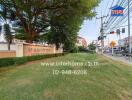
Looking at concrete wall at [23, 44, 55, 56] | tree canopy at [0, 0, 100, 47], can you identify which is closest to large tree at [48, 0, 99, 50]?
tree canopy at [0, 0, 100, 47]

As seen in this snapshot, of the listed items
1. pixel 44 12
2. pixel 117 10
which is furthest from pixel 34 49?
pixel 117 10

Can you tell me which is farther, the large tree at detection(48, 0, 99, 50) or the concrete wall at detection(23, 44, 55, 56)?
the large tree at detection(48, 0, 99, 50)

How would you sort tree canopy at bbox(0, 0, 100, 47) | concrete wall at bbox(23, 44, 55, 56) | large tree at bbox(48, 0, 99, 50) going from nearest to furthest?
concrete wall at bbox(23, 44, 55, 56), tree canopy at bbox(0, 0, 100, 47), large tree at bbox(48, 0, 99, 50)

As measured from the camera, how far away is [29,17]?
32.8 m

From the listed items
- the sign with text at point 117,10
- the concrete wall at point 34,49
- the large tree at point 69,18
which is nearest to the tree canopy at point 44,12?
the large tree at point 69,18

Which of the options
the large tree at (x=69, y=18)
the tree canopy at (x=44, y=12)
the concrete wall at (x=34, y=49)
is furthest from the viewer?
the large tree at (x=69, y=18)

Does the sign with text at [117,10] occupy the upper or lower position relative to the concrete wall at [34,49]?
upper

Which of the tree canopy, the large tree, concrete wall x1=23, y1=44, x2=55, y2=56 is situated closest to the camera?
concrete wall x1=23, y1=44, x2=55, y2=56

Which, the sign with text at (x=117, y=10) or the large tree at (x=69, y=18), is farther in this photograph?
the large tree at (x=69, y=18)

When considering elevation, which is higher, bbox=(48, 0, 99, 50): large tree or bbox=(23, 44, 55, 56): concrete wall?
bbox=(48, 0, 99, 50): large tree

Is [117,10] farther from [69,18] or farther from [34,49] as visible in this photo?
[34,49]

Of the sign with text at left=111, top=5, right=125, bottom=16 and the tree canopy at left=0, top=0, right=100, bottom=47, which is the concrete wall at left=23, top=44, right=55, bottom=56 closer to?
the tree canopy at left=0, top=0, right=100, bottom=47

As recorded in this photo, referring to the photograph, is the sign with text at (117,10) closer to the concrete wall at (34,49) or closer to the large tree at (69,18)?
the large tree at (69,18)

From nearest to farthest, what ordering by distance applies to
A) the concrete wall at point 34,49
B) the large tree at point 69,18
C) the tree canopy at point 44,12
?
1. the concrete wall at point 34,49
2. the tree canopy at point 44,12
3. the large tree at point 69,18
